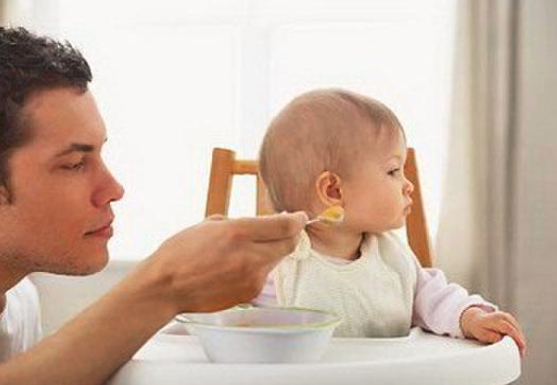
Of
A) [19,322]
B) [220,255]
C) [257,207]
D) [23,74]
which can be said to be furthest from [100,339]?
[257,207]

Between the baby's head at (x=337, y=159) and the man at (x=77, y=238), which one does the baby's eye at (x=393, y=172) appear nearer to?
the baby's head at (x=337, y=159)

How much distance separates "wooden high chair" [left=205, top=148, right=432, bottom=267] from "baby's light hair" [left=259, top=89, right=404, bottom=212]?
0.42 m

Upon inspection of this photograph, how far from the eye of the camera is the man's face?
0.97 m

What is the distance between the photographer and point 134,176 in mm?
2742

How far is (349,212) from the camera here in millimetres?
1226

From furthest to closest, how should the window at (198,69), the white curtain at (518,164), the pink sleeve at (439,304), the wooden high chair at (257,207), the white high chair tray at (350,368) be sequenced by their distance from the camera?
1. the window at (198,69)
2. the white curtain at (518,164)
3. the wooden high chair at (257,207)
4. the pink sleeve at (439,304)
5. the white high chair tray at (350,368)

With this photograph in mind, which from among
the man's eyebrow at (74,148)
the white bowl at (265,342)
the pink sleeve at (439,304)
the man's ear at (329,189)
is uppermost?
the man's eyebrow at (74,148)

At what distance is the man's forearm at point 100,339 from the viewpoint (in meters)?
0.80

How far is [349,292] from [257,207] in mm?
512

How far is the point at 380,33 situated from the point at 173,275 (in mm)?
1904

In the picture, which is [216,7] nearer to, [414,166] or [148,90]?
[148,90]

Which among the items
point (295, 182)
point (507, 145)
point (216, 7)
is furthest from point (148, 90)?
point (295, 182)

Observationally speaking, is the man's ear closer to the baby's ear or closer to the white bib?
the white bib

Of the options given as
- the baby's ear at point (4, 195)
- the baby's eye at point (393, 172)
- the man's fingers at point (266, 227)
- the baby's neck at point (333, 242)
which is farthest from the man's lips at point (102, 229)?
the baby's eye at point (393, 172)
